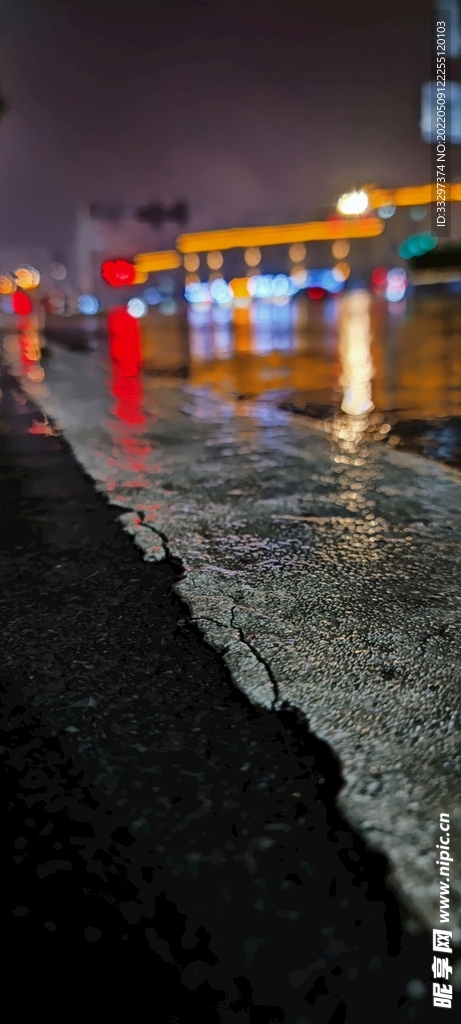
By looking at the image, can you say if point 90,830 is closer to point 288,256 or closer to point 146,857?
point 146,857

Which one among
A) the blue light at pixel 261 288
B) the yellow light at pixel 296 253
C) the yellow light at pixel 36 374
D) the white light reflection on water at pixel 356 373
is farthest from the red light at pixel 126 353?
the yellow light at pixel 296 253

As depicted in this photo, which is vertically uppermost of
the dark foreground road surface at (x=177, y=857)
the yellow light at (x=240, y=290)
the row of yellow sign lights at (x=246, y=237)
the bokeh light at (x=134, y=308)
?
the row of yellow sign lights at (x=246, y=237)

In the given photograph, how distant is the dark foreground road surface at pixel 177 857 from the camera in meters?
0.89

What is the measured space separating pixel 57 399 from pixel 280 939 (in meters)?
6.06

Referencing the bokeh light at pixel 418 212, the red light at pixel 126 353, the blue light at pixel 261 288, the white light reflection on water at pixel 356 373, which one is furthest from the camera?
the bokeh light at pixel 418 212

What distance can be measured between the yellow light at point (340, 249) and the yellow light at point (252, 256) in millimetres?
12563

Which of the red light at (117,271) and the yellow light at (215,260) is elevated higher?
the yellow light at (215,260)

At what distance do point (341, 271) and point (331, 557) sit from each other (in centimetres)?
11433

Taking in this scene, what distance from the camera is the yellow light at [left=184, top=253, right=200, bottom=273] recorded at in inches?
4471

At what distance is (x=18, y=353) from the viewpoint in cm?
1349

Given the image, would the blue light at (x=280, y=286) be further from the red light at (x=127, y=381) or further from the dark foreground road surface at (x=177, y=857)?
the dark foreground road surface at (x=177, y=857)

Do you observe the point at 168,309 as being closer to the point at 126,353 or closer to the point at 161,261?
the point at 126,353

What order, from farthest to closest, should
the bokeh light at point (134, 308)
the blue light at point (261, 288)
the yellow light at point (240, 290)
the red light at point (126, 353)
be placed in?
the blue light at point (261, 288) < the yellow light at point (240, 290) < the bokeh light at point (134, 308) < the red light at point (126, 353)

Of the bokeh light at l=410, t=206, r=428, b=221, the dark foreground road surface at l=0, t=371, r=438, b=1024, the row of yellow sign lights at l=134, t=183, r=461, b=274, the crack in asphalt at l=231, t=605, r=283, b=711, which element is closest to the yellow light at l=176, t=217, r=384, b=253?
the row of yellow sign lights at l=134, t=183, r=461, b=274
